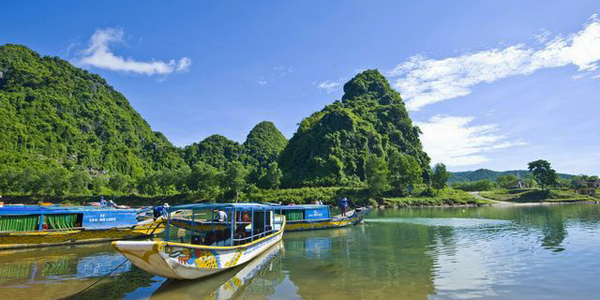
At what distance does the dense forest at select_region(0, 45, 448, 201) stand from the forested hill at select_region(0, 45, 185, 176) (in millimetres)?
508

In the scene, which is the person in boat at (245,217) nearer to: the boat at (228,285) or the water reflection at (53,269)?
the boat at (228,285)

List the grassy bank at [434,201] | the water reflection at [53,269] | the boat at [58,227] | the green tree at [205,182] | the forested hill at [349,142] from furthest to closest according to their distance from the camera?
the forested hill at [349,142] → the green tree at [205,182] → the grassy bank at [434,201] → the boat at [58,227] → the water reflection at [53,269]

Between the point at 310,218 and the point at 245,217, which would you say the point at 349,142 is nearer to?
the point at 310,218

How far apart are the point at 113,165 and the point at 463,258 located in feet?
503

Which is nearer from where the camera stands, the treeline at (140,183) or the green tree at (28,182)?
the green tree at (28,182)

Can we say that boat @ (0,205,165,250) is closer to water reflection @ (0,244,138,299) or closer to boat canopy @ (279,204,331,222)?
water reflection @ (0,244,138,299)

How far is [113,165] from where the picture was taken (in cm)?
13875

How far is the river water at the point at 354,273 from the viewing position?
11.9m

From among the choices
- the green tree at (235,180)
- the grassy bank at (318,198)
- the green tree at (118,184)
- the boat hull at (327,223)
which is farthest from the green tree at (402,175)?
the green tree at (118,184)

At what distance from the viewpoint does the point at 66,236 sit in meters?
23.3

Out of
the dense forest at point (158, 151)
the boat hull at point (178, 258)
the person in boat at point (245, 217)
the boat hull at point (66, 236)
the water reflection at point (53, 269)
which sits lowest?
the water reflection at point (53, 269)

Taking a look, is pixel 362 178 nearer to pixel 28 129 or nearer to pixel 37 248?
pixel 37 248

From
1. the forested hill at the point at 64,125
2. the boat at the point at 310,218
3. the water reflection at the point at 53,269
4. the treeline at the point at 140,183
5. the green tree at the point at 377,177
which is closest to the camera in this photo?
the water reflection at the point at 53,269

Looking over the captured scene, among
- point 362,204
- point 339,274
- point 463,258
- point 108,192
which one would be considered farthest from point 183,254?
point 108,192
